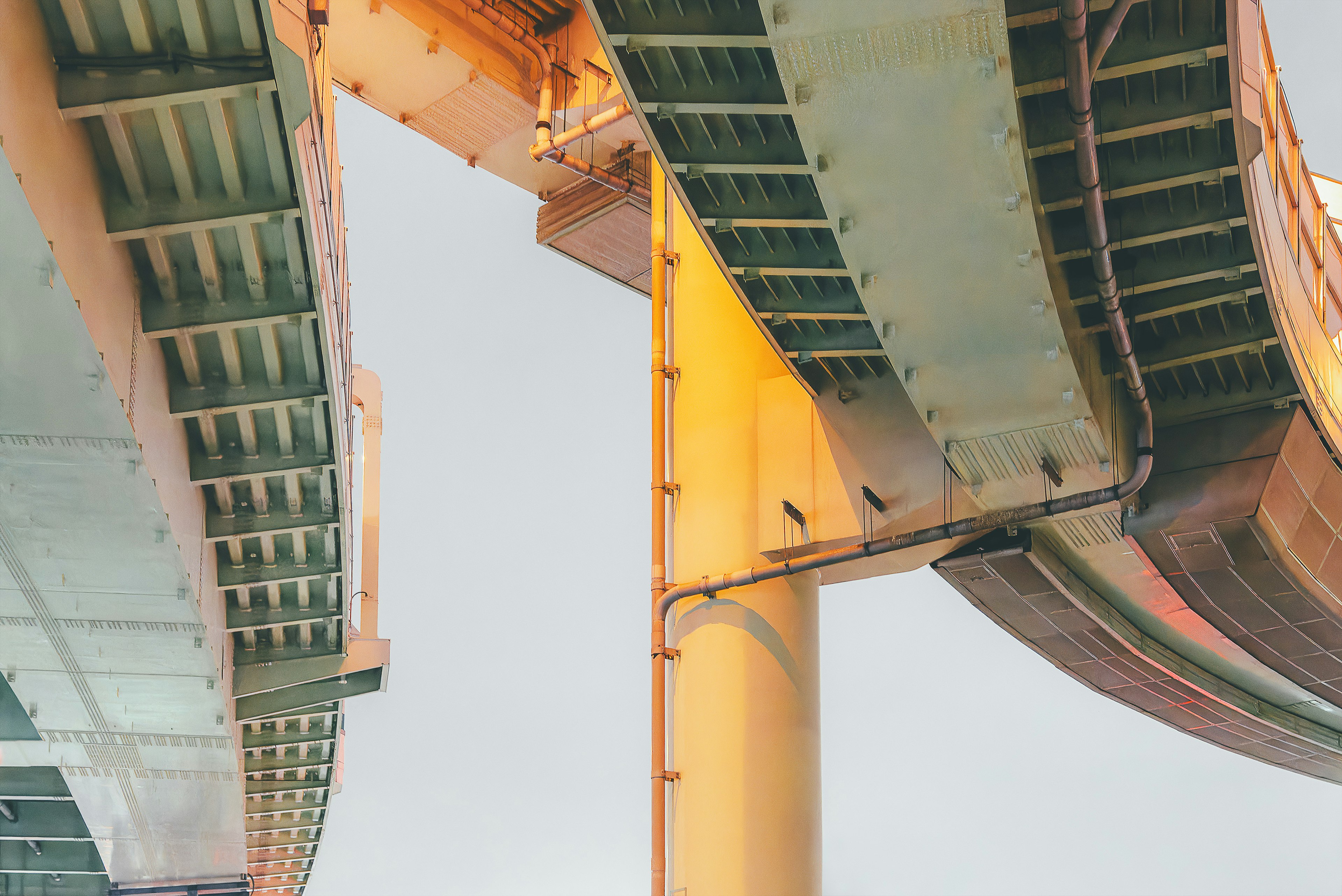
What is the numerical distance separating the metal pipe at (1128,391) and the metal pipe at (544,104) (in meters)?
8.90

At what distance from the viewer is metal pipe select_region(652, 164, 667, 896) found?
17.3 meters

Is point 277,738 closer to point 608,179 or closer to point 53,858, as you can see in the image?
point 53,858

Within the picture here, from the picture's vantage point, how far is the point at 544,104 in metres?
23.4

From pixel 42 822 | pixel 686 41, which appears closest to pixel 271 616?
pixel 686 41

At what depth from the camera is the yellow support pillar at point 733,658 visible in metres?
16.4

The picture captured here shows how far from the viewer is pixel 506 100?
78.4 feet

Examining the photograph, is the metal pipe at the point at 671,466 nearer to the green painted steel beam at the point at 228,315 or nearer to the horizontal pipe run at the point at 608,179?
the horizontal pipe run at the point at 608,179

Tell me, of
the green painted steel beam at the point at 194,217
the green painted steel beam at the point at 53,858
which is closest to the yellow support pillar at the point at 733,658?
the green painted steel beam at the point at 194,217

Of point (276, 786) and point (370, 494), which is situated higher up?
point (370, 494)

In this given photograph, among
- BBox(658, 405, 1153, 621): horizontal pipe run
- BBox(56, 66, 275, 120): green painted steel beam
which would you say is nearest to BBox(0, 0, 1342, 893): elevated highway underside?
BBox(56, 66, 275, 120): green painted steel beam

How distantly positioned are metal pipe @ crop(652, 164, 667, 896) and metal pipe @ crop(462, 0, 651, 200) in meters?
4.31

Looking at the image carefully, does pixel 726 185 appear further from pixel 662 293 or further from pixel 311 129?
pixel 662 293

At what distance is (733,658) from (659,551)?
1875 millimetres

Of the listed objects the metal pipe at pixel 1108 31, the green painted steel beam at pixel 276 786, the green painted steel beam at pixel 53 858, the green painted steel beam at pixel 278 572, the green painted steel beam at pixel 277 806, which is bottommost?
the green painted steel beam at pixel 53 858
